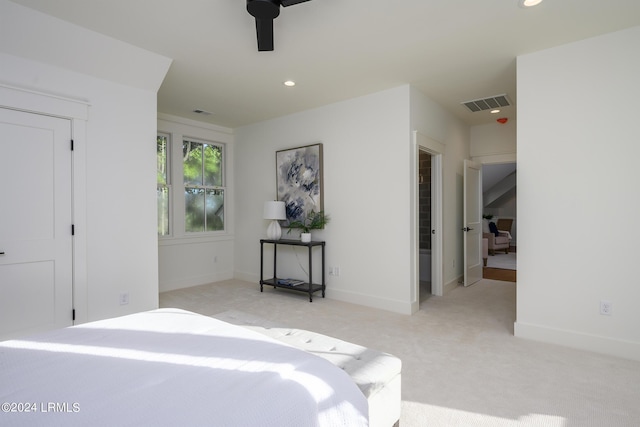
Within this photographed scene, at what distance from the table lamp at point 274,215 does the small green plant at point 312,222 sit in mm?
227

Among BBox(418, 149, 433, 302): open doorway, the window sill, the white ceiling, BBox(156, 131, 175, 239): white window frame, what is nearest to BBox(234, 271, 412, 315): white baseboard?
BBox(418, 149, 433, 302): open doorway

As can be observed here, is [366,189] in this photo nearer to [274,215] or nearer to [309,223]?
[309,223]

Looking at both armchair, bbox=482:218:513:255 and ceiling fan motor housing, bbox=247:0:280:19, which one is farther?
armchair, bbox=482:218:513:255

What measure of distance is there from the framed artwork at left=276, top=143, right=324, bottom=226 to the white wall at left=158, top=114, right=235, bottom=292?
1.19 m

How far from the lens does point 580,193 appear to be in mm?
2848

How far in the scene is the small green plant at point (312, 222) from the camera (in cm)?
450

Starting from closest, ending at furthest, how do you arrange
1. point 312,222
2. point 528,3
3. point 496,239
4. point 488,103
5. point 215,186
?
1. point 528,3
2. point 488,103
3. point 312,222
4. point 215,186
5. point 496,239

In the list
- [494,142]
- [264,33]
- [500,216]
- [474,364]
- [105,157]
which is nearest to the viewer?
[264,33]

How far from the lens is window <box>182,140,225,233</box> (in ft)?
17.1

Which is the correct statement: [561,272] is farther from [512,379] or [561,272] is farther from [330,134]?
[330,134]

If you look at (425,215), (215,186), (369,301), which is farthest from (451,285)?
(215,186)

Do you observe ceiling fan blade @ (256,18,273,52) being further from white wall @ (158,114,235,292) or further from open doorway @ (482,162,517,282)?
open doorway @ (482,162,517,282)

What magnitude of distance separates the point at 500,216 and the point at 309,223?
27.0 ft

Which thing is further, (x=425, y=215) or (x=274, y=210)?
(x=425, y=215)
